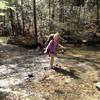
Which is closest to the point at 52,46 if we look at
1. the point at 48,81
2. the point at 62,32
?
the point at 48,81

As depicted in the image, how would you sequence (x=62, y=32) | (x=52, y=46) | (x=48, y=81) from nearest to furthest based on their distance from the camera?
1. (x=48, y=81)
2. (x=52, y=46)
3. (x=62, y=32)

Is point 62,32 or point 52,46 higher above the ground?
point 52,46

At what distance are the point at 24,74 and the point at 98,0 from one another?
966 inches

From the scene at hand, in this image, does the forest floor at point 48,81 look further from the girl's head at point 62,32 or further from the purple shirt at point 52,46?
the girl's head at point 62,32

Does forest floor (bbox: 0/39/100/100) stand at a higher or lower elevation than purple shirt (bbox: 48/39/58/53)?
lower

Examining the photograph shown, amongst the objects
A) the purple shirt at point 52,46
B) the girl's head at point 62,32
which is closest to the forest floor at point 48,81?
the purple shirt at point 52,46

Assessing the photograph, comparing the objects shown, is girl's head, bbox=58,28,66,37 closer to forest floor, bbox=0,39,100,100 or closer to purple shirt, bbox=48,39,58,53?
forest floor, bbox=0,39,100,100

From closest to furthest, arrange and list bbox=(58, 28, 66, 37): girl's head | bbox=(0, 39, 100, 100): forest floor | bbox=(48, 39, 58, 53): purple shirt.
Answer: bbox=(0, 39, 100, 100): forest floor → bbox=(48, 39, 58, 53): purple shirt → bbox=(58, 28, 66, 37): girl's head

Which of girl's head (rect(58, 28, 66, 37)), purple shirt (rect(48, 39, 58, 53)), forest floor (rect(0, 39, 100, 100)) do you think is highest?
purple shirt (rect(48, 39, 58, 53))

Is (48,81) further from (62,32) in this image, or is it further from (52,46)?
(62,32)

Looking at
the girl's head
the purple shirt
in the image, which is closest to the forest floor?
the purple shirt

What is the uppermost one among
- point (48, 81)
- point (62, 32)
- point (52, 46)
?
point (52, 46)

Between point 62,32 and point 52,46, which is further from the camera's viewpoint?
point 62,32

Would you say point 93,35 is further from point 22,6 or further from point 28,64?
point 28,64
